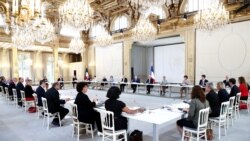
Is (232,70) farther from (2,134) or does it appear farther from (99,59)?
(99,59)

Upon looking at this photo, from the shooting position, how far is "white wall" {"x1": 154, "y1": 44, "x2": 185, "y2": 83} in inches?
Answer: 540

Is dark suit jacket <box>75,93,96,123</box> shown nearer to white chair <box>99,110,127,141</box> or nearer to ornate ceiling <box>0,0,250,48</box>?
white chair <box>99,110,127,141</box>

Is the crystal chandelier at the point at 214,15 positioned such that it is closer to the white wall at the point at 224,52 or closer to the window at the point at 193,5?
the white wall at the point at 224,52

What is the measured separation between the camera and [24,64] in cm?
1856

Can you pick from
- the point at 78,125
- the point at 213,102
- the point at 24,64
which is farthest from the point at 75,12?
the point at 24,64

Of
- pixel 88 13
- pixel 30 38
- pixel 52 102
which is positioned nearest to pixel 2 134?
pixel 52 102

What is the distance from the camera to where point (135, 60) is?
15.7 m

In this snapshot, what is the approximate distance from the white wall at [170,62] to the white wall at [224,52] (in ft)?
9.51

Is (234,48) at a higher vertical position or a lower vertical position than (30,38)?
lower

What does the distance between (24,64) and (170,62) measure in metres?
14.0

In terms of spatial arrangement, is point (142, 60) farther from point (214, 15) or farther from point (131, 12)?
point (214, 15)

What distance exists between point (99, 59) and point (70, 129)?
12.9 meters

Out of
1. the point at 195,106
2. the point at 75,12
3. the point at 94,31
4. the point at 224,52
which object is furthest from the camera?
the point at 94,31

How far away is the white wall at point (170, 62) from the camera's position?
1373 cm
